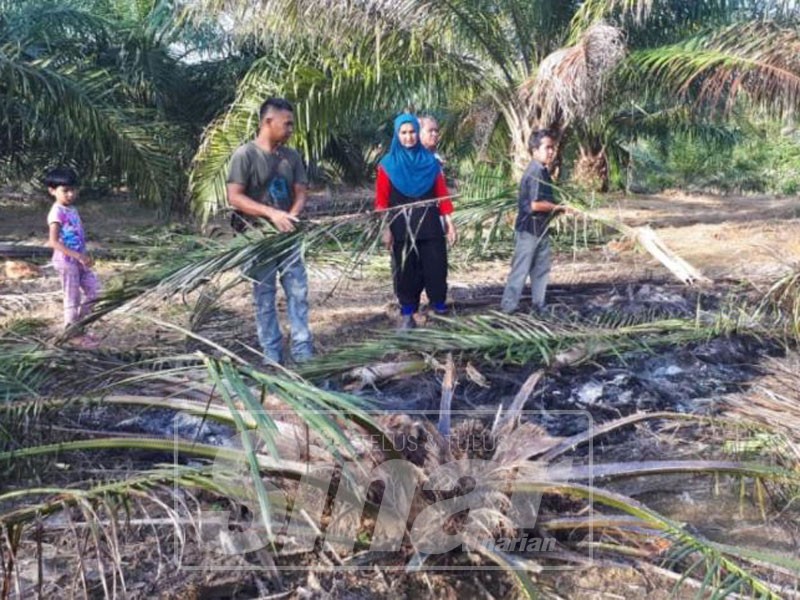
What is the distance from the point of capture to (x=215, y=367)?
74.7 inches

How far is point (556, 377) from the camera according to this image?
3877mm

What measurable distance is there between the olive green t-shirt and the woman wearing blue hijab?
61cm

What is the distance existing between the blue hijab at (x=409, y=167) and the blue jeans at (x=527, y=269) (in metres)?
0.71

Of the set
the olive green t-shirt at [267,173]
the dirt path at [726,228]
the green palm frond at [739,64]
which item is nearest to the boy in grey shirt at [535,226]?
the dirt path at [726,228]

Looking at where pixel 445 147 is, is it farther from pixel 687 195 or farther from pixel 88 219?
pixel 687 195

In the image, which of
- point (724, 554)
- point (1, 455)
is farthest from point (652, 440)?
point (1, 455)

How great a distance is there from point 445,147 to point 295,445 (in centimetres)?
1009

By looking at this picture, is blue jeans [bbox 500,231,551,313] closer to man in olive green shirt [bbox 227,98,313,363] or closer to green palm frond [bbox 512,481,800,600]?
man in olive green shirt [bbox 227,98,313,363]

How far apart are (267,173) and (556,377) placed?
170 cm

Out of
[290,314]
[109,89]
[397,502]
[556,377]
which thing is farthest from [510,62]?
[397,502]

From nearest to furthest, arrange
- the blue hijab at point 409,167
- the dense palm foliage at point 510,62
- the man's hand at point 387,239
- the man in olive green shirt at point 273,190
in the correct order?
the man's hand at point 387,239
the man in olive green shirt at point 273,190
the blue hijab at point 409,167
the dense palm foliage at point 510,62

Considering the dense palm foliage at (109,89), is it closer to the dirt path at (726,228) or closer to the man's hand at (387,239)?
the man's hand at (387,239)

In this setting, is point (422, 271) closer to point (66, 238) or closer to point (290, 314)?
point (290, 314)

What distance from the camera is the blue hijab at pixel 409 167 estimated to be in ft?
15.0
